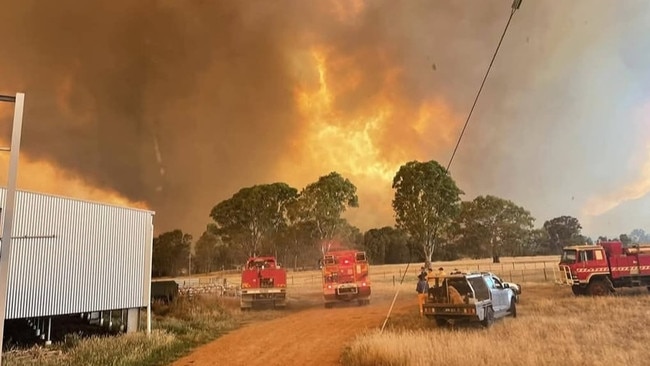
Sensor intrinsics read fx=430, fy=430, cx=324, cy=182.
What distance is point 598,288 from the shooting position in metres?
23.1

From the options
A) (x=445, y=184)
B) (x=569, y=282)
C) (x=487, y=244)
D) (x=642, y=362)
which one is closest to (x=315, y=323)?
(x=642, y=362)

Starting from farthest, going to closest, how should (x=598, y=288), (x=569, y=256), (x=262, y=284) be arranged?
(x=262, y=284) < (x=569, y=256) < (x=598, y=288)

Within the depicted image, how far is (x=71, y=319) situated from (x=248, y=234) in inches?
1195

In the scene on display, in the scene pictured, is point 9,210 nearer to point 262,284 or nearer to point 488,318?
point 488,318

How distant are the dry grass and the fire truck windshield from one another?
6157 millimetres

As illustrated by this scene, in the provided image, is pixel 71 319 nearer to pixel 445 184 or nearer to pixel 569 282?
pixel 569 282

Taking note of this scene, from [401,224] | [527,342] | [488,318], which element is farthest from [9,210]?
[401,224]

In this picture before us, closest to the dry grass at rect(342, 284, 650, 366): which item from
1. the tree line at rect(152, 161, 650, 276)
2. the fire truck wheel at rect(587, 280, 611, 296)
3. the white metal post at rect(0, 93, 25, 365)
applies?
the fire truck wheel at rect(587, 280, 611, 296)

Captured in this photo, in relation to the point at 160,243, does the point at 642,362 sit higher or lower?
lower

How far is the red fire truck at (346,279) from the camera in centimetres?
2564

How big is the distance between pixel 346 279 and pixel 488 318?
11.6m

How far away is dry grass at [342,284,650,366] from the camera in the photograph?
406 inches

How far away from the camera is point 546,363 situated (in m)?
9.84

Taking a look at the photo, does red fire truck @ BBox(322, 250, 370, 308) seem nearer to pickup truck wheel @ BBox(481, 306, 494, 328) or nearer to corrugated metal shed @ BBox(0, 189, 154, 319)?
corrugated metal shed @ BBox(0, 189, 154, 319)
